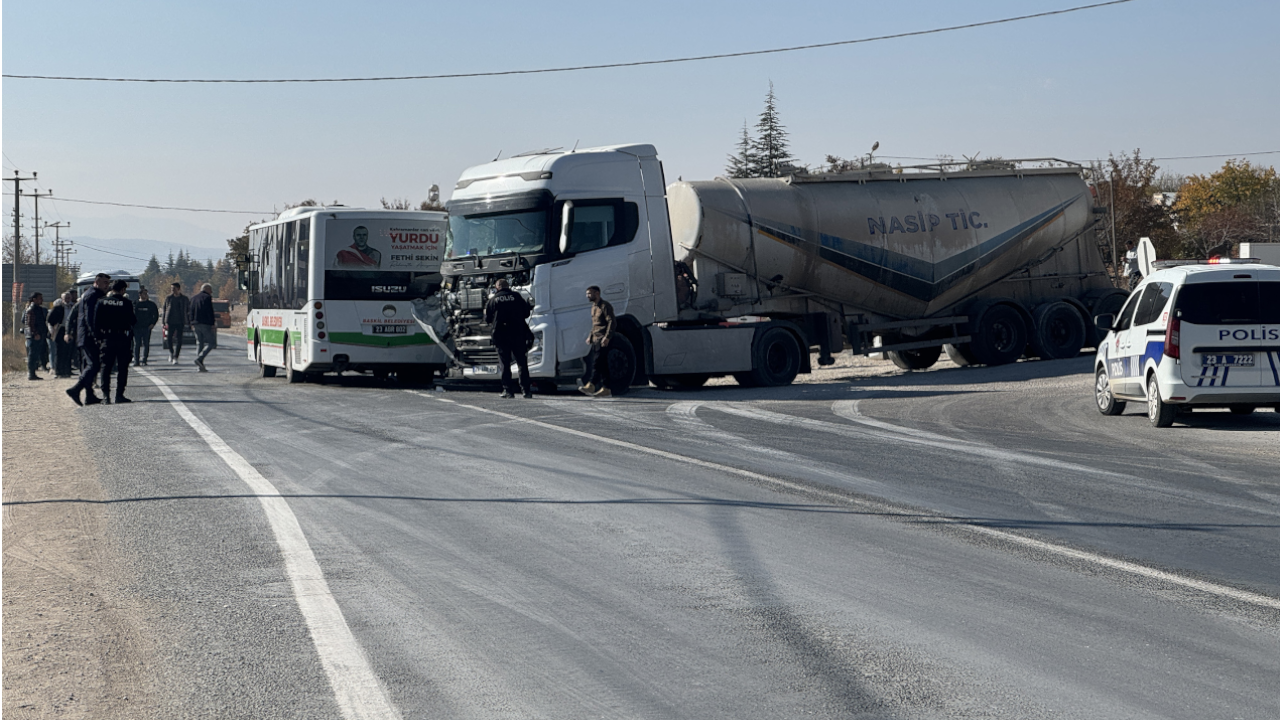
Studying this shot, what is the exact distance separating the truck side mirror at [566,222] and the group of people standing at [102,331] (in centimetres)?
612

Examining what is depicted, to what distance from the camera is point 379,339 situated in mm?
21328

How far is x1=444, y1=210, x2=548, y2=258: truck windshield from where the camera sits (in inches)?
723

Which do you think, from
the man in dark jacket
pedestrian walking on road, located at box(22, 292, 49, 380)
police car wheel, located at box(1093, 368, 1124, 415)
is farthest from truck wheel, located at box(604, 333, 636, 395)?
pedestrian walking on road, located at box(22, 292, 49, 380)

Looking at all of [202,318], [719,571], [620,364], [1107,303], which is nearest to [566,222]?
[620,364]

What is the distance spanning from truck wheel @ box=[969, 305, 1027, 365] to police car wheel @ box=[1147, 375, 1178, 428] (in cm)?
1010

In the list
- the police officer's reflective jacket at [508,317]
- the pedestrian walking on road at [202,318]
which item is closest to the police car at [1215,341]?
the police officer's reflective jacket at [508,317]

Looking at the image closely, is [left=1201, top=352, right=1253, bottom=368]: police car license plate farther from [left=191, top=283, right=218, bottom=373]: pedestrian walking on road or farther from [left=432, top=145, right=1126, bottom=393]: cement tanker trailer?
[left=191, top=283, right=218, bottom=373]: pedestrian walking on road

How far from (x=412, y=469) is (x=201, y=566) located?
3824mm

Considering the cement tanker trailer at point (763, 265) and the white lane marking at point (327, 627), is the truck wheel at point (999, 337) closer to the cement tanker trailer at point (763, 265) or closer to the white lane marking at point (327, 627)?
the cement tanker trailer at point (763, 265)

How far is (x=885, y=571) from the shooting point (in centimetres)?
646

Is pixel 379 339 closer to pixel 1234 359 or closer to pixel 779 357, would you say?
pixel 779 357

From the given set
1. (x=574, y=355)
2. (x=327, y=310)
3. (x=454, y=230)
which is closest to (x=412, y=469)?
(x=574, y=355)

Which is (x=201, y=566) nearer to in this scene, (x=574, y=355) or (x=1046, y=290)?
(x=574, y=355)

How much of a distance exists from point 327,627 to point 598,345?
42.3ft
